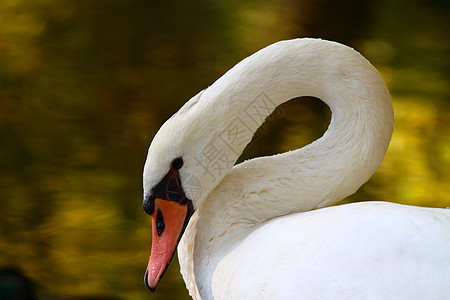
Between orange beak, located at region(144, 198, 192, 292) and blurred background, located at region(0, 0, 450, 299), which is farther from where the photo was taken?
blurred background, located at region(0, 0, 450, 299)

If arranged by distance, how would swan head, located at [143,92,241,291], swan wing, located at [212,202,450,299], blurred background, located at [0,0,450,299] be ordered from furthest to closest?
blurred background, located at [0,0,450,299] → swan head, located at [143,92,241,291] → swan wing, located at [212,202,450,299]

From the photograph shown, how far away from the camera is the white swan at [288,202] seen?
1.08 metres

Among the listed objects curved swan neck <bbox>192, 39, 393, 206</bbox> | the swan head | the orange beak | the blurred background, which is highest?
curved swan neck <bbox>192, 39, 393, 206</bbox>

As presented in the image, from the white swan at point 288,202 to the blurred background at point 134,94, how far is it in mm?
1434

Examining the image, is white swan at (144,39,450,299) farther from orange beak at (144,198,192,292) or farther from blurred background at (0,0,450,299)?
blurred background at (0,0,450,299)

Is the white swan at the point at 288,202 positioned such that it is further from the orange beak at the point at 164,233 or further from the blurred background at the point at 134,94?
the blurred background at the point at 134,94

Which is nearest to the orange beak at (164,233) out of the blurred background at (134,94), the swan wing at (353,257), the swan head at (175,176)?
the swan head at (175,176)

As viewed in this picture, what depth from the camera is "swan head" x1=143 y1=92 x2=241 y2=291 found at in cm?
120

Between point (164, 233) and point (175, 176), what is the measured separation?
0.12 metres

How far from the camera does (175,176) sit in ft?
4.00

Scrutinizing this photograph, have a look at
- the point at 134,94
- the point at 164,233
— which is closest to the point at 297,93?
the point at 164,233

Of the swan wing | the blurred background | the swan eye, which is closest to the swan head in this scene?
the swan eye

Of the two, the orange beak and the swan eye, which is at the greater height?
the swan eye

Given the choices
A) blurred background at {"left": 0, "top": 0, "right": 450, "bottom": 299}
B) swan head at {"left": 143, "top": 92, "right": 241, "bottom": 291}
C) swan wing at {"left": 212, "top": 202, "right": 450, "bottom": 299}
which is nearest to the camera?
swan wing at {"left": 212, "top": 202, "right": 450, "bottom": 299}
